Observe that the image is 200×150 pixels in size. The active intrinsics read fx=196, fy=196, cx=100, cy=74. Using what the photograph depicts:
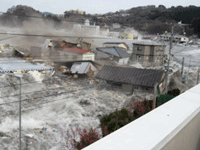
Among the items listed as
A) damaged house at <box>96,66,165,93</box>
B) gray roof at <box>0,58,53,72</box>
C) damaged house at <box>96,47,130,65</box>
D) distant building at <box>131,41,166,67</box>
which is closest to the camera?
damaged house at <box>96,66,165,93</box>

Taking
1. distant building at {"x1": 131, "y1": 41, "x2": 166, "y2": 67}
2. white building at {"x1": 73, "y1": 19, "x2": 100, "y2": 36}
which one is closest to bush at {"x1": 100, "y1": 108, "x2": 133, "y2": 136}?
white building at {"x1": 73, "y1": 19, "x2": 100, "y2": 36}

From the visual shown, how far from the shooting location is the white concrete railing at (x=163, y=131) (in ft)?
1.23

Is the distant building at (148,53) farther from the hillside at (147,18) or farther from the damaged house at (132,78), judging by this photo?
the damaged house at (132,78)

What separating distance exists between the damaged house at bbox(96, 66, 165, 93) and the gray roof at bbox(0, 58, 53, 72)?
7.09 ft

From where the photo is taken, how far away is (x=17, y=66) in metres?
6.51

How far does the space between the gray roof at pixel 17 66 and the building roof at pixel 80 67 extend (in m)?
0.88

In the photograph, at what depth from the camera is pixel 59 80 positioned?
6.69 meters

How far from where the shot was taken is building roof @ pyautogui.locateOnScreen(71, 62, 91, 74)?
700cm

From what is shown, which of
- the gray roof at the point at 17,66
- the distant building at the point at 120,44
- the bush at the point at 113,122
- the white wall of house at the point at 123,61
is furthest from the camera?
the distant building at the point at 120,44

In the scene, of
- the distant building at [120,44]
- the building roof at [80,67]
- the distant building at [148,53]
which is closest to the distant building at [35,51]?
the building roof at [80,67]

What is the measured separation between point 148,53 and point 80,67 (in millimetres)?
2553

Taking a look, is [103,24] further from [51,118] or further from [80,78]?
[51,118]

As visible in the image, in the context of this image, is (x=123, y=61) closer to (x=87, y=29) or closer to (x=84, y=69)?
(x=84, y=69)

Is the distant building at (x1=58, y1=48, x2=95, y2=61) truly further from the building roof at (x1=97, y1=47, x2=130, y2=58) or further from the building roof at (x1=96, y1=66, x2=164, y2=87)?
the building roof at (x1=96, y1=66, x2=164, y2=87)
